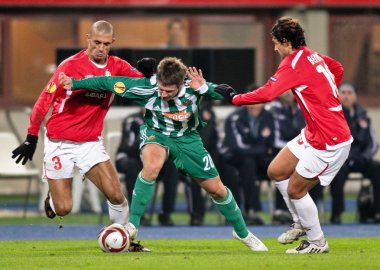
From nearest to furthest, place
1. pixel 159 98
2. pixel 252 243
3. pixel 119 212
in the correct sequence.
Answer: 1. pixel 159 98
2. pixel 252 243
3. pixel 119 212

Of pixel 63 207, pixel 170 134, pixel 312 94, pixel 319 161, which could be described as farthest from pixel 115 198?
pixel 312 94

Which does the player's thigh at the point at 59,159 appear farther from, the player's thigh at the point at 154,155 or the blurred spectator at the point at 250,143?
the blurred spectator at the point at 250,143

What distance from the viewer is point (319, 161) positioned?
13.1 meters

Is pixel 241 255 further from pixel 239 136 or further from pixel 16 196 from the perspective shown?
pixel 16 196

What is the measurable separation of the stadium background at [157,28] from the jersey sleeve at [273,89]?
1123 centimetres

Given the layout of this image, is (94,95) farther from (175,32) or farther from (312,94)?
(175,32)

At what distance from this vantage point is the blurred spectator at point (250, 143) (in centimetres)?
1898

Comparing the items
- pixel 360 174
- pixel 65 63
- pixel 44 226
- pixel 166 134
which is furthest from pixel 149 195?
pixel 360 174

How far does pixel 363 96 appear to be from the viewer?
25.2 m

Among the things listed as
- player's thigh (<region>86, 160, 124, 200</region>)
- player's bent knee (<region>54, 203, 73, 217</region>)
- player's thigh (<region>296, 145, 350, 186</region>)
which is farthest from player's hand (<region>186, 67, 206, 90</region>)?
player's bent knee (<region>54, 203, 73, 217</region>)

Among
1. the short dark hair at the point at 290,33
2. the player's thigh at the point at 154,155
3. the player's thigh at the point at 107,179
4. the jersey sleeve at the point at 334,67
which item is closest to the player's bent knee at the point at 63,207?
the player's thigh at the point at 107,179

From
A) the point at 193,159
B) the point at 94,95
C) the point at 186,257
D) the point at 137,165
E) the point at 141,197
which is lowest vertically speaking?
the point at 137,165

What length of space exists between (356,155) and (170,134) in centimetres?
649

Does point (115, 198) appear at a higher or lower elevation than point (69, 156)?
lower
